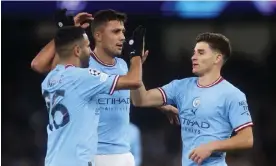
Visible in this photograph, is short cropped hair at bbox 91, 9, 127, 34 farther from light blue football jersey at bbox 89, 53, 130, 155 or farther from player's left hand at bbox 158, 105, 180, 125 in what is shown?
player's left hand at bbox 158, 105, 180, 125

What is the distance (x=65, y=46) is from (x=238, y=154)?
5.14 meters

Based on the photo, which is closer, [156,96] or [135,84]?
[135,84]

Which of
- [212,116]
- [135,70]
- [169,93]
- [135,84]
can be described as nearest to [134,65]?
[135,70]

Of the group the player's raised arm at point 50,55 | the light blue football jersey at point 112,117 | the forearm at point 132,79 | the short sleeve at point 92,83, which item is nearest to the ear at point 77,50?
the short sleeve at point 92,83

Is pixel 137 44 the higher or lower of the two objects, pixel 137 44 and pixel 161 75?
the lower

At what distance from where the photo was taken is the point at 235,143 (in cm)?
527

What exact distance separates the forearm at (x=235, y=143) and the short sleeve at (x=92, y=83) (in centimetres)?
81

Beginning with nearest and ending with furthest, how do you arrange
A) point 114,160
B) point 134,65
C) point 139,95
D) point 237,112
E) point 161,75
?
1. point 237,112
2. point 134,65
3. point 139,95
4. point 114,160
5. point 161,75

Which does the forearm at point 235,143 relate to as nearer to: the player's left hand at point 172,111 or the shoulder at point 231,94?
the shoulder at point 231,94

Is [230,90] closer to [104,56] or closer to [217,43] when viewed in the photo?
[217,43]

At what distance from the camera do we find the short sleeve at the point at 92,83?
5328 millimetres

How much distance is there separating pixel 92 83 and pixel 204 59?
811 millimetres

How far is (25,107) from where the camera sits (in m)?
10.5

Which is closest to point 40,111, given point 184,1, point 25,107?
point 25,107
